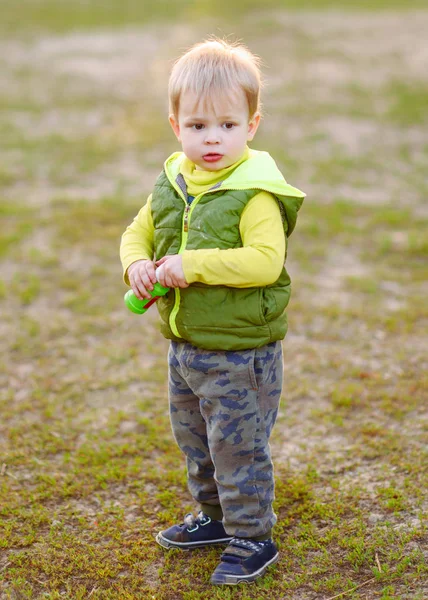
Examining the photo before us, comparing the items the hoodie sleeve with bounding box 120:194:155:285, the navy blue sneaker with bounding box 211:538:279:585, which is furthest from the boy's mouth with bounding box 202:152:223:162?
the navy blue sneaker with bounding box 211:538:279:585

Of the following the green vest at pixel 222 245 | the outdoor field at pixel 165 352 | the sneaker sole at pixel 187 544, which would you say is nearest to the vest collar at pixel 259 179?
the green vest at pixel 222 245

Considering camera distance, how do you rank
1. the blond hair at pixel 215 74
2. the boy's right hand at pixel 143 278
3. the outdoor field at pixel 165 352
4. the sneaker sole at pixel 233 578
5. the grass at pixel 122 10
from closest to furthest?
the blond hair at pixel 215 74, the boy's right hand at pixel 143 278, the sneaker sole at pixel 233 578, the outdoor field at pixel 165 352, the grass at pixel 122 10

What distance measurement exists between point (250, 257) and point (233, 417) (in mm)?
570

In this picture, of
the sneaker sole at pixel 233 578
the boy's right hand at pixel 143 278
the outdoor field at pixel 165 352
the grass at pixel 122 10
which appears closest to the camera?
the boy's right hand at pixel 143 278

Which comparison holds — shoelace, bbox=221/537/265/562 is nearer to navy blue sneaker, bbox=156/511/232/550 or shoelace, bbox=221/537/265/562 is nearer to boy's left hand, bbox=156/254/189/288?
navy blue sneaker, bbox=156/511/232/550

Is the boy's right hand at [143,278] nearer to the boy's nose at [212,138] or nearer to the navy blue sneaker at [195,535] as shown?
the boy's nose at [212,138]

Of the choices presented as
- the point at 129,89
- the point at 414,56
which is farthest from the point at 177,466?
the point at 414,56

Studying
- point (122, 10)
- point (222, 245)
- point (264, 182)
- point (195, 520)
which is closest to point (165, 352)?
point (195, 520)

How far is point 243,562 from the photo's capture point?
8.87 ft

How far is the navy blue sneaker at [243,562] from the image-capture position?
2.69 m

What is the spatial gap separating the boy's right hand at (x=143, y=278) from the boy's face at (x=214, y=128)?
1.26ft

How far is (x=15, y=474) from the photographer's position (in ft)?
11.3

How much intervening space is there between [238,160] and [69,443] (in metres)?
1.87

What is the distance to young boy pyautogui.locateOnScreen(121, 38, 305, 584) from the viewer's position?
7.90 ft
